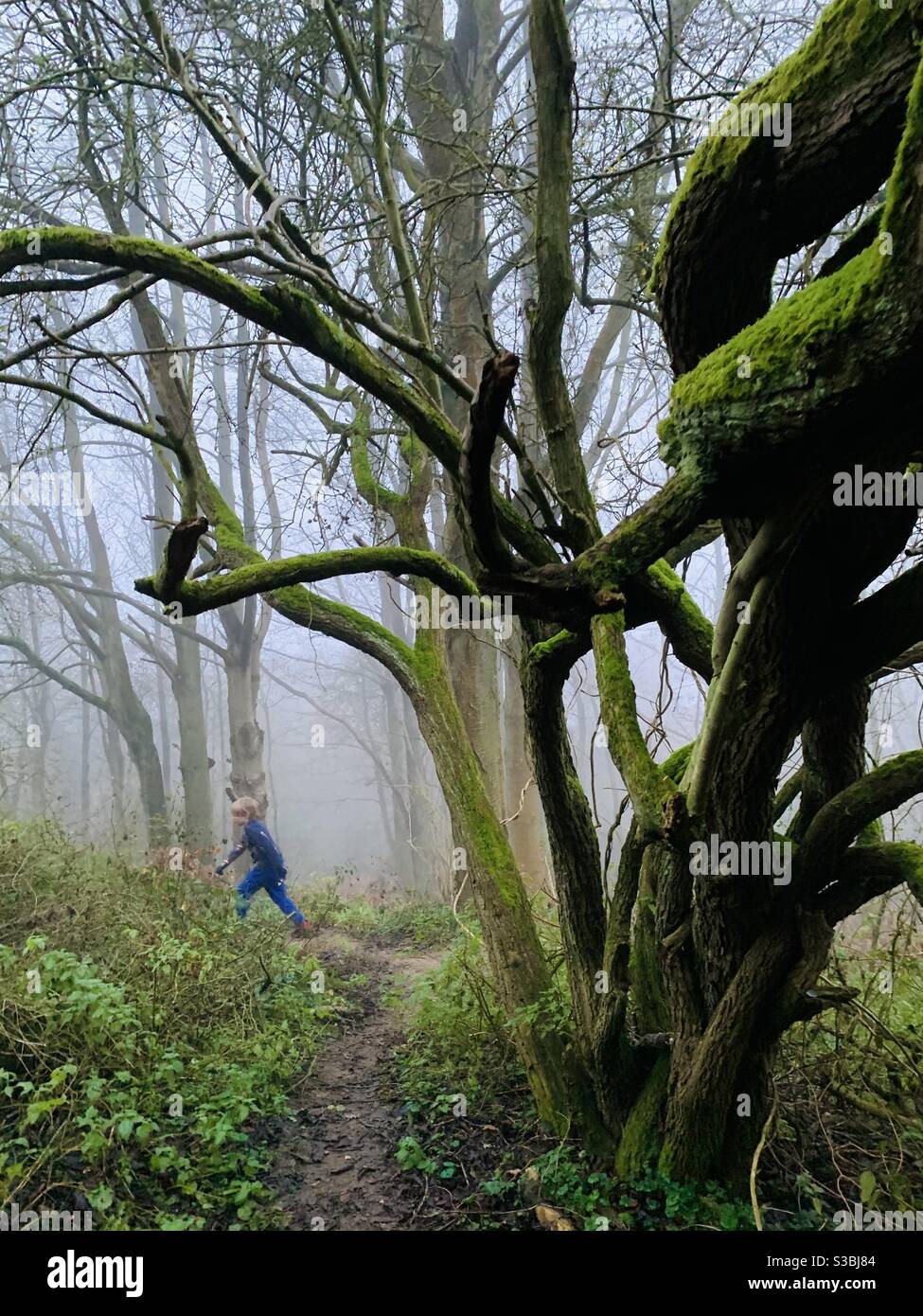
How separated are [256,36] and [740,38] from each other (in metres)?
3.25

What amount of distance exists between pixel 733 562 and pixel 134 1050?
4.04 meters

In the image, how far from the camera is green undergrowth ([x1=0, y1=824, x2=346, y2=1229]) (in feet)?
11.7

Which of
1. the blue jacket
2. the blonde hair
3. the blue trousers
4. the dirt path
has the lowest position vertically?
the dirt path

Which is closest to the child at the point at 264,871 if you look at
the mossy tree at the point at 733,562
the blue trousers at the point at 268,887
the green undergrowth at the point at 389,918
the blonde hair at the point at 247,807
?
the blue trousers at the point at 268,887

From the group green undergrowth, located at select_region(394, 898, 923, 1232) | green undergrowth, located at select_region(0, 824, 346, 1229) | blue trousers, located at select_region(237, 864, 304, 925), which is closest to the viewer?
green undergrowth, located at select_region(394, 898, 923, 1232)

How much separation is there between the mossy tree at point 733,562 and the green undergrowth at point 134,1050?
1.70 metres

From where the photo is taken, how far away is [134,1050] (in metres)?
4.23

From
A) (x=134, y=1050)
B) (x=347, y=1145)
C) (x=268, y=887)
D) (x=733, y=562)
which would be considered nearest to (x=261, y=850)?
(x=268, y=887)

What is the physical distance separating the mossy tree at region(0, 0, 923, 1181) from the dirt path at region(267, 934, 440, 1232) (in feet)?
3.12

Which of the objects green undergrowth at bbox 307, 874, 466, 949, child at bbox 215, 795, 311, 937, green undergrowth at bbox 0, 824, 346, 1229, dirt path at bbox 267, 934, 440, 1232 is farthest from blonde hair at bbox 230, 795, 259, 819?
dirt path at bbox 267, 934, 440, 1232

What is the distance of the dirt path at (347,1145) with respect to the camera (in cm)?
380

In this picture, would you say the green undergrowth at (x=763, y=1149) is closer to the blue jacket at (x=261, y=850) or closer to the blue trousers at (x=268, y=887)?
the blue trousers at (x=268, y=887)

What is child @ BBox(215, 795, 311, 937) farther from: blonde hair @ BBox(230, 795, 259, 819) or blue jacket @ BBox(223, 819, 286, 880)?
blonde hair @ BBox(230, 795, 259, 819)

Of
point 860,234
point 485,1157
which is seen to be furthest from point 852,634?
point 485,1157
